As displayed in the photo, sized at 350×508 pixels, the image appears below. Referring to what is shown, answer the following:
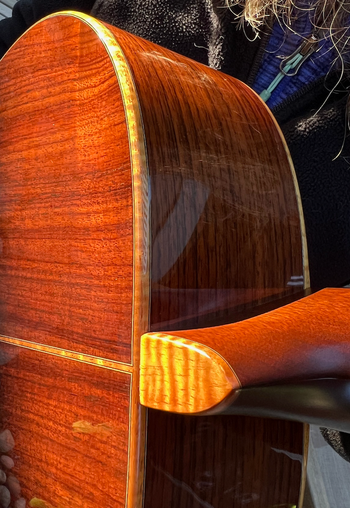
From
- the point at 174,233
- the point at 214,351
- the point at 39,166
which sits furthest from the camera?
the point at 39,166

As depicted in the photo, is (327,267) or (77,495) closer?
(77,495)

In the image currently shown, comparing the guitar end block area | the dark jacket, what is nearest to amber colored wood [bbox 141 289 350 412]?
the guitar end block area

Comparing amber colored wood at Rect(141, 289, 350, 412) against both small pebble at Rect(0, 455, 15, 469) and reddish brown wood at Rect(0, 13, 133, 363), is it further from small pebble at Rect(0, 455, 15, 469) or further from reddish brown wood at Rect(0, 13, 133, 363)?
small pebble at Rect(0, 455, 15, 469)

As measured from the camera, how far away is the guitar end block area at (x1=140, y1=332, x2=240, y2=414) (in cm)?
34

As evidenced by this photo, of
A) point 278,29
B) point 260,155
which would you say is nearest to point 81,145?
point 260,155

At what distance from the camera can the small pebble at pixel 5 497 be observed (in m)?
0.57

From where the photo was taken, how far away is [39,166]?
57 centimetres

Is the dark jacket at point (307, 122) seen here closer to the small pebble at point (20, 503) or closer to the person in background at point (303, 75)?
the person in background at point (303, 75)

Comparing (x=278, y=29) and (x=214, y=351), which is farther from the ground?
(x=278, y=29)

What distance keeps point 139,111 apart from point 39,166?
0.50 feet

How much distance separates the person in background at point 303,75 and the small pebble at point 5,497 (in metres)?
0.39

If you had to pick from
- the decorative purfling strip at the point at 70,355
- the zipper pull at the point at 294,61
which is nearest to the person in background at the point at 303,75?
the zipper pull at the point at 294,61

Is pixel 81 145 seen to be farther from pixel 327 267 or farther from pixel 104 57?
pixel 327 267

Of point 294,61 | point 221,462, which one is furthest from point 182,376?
point 294,61
